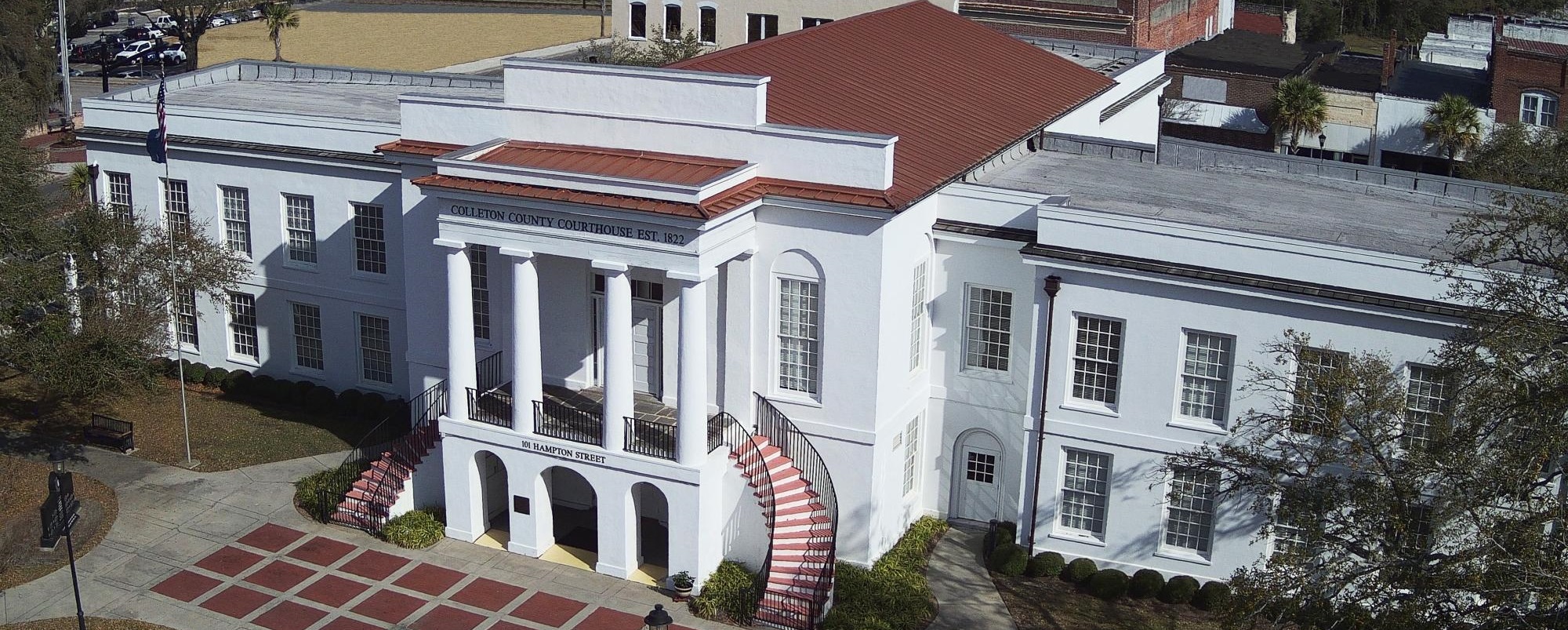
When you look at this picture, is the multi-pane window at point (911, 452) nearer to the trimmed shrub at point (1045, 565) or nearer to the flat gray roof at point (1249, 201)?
the trimmed shrub at point (1045, 565)

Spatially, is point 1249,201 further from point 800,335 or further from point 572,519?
point 572,519

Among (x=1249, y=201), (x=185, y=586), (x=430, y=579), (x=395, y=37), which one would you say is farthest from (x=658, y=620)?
(x=395, y=37)

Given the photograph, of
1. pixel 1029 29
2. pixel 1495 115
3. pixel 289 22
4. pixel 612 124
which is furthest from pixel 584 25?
pixel 612 124

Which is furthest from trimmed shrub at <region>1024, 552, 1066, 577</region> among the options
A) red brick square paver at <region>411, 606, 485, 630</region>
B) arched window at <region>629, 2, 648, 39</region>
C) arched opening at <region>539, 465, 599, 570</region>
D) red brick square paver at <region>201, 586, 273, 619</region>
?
arched window at <region>629, 2, 648, 39</region>

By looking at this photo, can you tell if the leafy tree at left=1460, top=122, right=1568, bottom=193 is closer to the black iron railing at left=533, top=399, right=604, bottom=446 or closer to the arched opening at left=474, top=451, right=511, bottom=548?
the black iron railing at left=533, top=399, right=604, bottom=446

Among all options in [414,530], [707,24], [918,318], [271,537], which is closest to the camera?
[918,318]

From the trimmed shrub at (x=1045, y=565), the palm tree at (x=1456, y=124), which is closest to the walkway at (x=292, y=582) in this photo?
the trimmed shrub at (x=1045, y=565)
